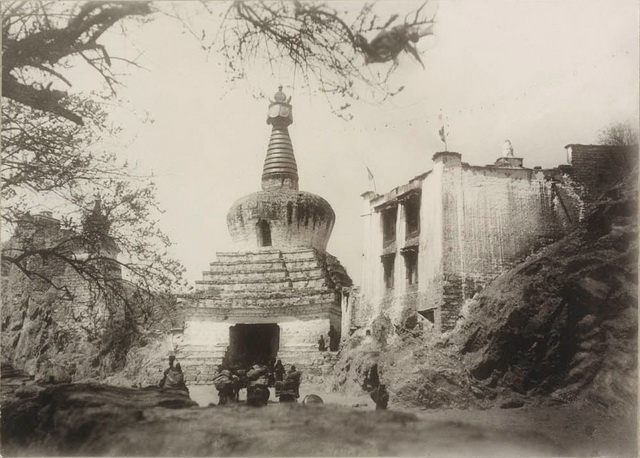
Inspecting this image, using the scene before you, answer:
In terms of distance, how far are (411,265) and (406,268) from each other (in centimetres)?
22

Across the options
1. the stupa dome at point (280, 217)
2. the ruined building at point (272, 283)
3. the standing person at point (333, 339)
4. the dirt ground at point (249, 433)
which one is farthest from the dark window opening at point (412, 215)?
the dirt ground at point (249, 433)

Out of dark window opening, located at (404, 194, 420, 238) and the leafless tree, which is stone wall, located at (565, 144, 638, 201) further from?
dark window opening, located at (404, 194, 420, 238)

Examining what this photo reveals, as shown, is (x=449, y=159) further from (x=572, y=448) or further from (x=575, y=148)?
(x=572, y=448)

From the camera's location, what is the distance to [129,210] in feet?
42.7

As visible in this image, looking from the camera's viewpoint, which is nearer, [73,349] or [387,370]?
[387,370]

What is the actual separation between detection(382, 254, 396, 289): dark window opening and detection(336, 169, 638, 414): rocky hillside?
4851 millimetres

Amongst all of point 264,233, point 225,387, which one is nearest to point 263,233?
point 264,233

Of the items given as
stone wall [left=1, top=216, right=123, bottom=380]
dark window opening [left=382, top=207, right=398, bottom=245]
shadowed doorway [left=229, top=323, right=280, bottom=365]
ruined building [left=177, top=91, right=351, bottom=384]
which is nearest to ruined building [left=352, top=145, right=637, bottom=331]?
dark window opening [left=382, top=207, right=398, bottom=245]

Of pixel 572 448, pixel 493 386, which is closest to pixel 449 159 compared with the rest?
pixel 493 386

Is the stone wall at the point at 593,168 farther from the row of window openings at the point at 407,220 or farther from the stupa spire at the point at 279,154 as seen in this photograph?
the stupa spire at the point at 279,154

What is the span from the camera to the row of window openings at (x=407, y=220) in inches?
884

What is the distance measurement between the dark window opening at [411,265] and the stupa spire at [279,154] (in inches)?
409

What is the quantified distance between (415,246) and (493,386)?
25.5 ft

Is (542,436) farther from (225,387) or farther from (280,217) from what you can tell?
(280,217)
